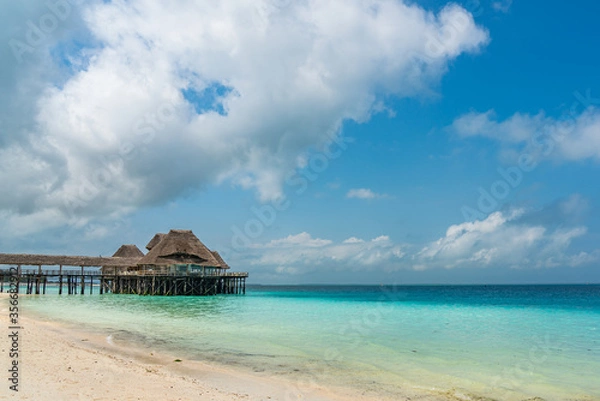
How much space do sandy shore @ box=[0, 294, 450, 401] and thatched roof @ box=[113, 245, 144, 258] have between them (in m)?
46.4

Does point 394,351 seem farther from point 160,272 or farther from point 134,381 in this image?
point 160,272

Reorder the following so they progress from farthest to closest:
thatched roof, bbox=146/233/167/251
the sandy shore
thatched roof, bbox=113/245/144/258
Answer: thatched roof, bbox=146/233/167/251 → thatched roof, bbox=113/245/144/258 → the sandy shore

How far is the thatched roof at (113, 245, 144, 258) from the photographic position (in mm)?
55938

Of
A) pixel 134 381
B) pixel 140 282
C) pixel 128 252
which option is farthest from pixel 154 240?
pixel 134 381

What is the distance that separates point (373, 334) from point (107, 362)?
10291 millimetres

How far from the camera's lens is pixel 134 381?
8.08 m

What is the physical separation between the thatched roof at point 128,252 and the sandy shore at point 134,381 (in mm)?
46375

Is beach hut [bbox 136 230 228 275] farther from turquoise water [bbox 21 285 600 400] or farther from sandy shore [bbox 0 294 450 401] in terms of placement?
sandy shore [bbox 0 294 450 401]

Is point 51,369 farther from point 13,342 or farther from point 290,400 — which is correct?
point 290,400

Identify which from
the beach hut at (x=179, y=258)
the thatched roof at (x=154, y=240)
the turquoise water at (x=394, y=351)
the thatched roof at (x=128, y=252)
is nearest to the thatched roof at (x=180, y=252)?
the beach hut at (x=179, y=258)

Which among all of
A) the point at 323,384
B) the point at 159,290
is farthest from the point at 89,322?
the point at 159,290

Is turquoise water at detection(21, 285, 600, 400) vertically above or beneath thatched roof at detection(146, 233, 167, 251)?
beneath

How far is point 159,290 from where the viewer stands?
4422 cm

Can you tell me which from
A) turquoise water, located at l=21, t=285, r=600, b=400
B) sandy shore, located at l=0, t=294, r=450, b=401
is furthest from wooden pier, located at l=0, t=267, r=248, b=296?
sandy shore, located at l=0, t=294, r=450, b=401
